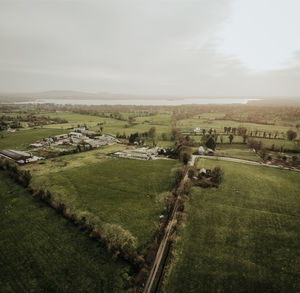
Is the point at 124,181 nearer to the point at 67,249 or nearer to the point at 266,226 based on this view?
the point at 67,249

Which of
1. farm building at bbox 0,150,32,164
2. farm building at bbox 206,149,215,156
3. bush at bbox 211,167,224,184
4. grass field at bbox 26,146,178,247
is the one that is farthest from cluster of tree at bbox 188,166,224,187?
farm building at bbox 0,150,32,164

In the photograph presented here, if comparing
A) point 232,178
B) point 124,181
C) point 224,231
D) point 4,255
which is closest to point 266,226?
point 224,231

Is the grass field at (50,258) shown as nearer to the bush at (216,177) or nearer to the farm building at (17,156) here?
the farm building at (17,156)

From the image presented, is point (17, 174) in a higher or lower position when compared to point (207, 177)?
higher

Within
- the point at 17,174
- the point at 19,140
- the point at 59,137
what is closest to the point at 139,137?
the point at 59,137

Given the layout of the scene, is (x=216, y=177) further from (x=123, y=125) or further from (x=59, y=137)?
(x=123, y=125)

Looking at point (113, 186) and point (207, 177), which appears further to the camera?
point (207, 177)

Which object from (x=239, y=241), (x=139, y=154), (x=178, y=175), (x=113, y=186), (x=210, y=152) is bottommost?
(x=239, y=241)

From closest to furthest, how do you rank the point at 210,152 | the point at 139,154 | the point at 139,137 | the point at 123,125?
the point at 139,154 → the point at 210,152 → the point at 139,137 → the point at 123,125
